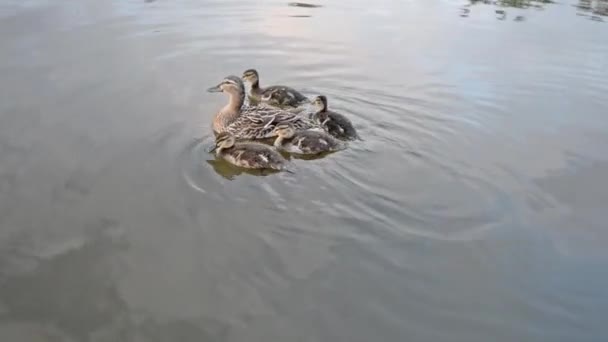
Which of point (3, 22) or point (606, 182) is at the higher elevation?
point (3, 22)

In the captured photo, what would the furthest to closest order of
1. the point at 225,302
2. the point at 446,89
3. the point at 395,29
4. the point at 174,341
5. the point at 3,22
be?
the point at 395,29
the point at 3,22
the point at 446,89
the point at 225,302
the point at 174,341

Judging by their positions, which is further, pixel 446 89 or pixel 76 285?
pixel 446 89

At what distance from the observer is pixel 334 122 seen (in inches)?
231

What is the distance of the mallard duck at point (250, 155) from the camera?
17.3ft

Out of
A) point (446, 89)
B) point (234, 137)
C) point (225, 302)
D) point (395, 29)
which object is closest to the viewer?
point (225, 302)

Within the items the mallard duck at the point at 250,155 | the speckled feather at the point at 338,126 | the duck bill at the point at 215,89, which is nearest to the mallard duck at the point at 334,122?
the speckled feather at the point at 338,126

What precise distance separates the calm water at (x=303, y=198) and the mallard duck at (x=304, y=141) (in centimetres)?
12

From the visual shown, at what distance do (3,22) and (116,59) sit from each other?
179 cm

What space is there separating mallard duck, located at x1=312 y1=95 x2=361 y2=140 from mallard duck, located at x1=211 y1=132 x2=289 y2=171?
0.59 metres

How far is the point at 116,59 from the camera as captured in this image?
7363 mm

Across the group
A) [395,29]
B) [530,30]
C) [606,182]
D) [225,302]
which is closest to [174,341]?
[225,302]

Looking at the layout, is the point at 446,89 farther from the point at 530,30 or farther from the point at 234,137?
the point at 530,30

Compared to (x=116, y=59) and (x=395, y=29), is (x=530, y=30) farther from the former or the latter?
(x=116, y=59)

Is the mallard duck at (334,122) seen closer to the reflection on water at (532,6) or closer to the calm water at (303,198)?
the calm water at (303,198)
